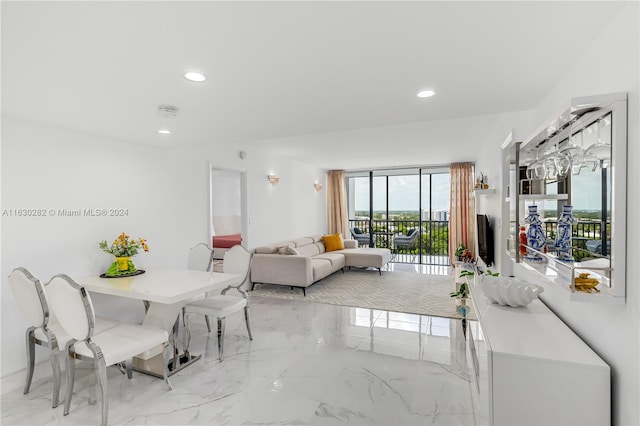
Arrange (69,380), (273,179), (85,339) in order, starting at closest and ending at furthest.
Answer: (85,339), (69,380), (273,179)

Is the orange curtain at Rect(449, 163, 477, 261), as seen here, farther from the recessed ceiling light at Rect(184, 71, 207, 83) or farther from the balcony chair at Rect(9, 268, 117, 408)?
the balcony chair at Rect(9, 268, 117, 408)

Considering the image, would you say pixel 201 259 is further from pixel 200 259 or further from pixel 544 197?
pixel 544 197

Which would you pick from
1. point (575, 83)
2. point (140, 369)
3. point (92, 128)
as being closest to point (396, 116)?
point (575, 83)

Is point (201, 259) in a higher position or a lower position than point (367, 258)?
higher

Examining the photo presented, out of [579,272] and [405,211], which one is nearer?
[579,272]

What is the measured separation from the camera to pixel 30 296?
2309 mm

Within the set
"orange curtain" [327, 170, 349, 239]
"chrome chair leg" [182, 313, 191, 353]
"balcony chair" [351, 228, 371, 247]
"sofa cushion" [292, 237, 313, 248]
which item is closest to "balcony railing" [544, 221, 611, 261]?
"chrome chair leg" [182, 313, 191, 353]

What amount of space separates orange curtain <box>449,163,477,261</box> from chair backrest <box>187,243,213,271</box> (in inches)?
230

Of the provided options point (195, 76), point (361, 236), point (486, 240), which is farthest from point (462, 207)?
point (195, 76)

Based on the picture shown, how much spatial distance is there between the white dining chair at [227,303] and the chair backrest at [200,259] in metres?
0.26

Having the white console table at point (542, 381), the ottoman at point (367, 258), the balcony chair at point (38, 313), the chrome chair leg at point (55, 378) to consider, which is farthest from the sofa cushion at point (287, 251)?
the white console table at point (542, 381)

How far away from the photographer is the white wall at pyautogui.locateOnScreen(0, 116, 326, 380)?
2.70 meters

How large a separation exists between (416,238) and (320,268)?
3.77 meters

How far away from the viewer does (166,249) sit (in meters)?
4.05
